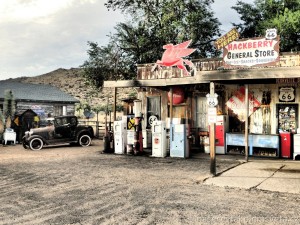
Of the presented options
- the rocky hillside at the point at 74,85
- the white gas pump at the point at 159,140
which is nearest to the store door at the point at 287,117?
the white gas pump at the point at 159,140

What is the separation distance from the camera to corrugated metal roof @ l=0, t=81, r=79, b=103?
25.2 meters

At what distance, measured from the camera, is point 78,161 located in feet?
40.5

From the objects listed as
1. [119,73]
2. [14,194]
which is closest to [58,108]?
[119,73]

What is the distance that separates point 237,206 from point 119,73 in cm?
2278

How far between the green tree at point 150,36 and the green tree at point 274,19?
5403mm

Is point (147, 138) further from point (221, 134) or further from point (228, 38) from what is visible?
point (228, 38)

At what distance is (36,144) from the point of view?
17312 millimetres

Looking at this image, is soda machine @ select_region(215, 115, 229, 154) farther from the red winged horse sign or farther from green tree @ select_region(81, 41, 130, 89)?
green tree @ select_region(81, 41, 130, 89)

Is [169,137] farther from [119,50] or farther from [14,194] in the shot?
[119,50]

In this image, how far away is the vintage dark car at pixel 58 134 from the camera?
17.3 m

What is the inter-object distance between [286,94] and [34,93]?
19.6m

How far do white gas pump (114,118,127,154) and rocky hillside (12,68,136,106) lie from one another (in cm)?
6408

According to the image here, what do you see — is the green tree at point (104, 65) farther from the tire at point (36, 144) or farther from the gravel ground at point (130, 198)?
the gravel ground at point (130, 198)

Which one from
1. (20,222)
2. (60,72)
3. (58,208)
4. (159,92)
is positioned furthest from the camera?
(60,72)
